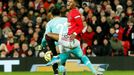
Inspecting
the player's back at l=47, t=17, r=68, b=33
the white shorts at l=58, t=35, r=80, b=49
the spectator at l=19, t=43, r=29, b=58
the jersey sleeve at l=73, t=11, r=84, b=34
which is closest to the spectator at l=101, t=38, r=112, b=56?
the spectator at l=19, t=43, r=29, b=58

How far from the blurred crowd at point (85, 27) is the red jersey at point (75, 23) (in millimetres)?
5014

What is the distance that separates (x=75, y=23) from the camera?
14734mm

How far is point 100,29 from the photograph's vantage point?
21125 mm

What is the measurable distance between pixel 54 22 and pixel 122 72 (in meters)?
3.94

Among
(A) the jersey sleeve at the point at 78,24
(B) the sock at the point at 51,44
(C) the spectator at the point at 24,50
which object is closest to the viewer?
(A) the jersey sleeve at the point at 78,24

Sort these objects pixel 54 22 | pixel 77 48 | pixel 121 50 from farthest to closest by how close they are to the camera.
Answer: pixel 121 50, pixel 54 22, pixel 77 48

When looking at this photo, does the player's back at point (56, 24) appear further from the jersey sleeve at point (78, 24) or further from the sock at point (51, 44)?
the jersey sleeve at point (78, 24)

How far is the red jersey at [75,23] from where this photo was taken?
14.7 meters

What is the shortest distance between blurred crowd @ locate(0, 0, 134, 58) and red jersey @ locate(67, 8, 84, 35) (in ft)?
16.4

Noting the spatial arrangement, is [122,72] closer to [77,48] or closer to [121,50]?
[121,50]

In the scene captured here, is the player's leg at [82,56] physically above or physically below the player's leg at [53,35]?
below

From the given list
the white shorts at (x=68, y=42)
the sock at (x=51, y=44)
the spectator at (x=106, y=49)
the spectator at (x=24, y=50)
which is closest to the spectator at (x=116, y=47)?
the spectator at (x=106, y=49)

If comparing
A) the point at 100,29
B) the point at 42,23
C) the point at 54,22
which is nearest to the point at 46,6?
the point at 42,23

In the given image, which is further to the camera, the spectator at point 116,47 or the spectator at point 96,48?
the spectator at point 96,48
